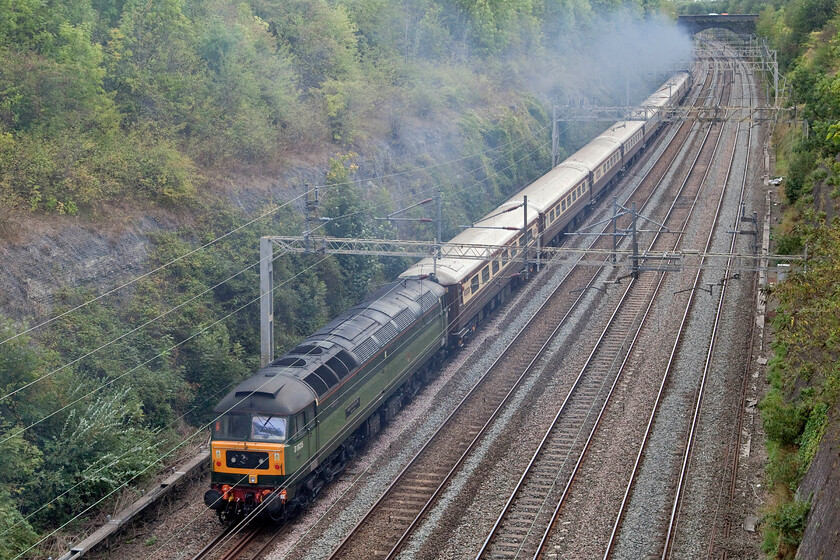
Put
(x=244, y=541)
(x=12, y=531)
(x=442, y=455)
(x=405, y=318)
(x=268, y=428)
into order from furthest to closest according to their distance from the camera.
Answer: (x=405, y=318)
(x=442, y=455)
(x=268, y=428)
(x=244, y=541)
(x=12, y=531)

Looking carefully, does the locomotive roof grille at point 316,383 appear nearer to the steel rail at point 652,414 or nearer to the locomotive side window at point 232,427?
the locomotive side window at point 232,427

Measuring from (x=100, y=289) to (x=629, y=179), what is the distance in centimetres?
3547

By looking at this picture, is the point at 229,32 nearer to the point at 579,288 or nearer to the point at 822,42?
the point at 579,288

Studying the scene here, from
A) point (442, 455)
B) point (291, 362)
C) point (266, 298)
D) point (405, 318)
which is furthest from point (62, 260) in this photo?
point (442, 455)

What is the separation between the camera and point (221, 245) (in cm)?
2817

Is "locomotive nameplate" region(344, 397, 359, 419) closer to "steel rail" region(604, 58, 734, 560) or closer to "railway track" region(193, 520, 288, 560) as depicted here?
"railway track" region(193, 520, 288, 560)

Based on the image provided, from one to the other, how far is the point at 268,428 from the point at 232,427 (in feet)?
2.80

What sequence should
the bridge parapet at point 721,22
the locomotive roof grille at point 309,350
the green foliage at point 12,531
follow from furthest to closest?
the bridge parapet at point 721,22, the locomotive roof grille at point 309,350, the green foliage at point 12,531

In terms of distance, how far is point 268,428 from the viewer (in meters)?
18.4

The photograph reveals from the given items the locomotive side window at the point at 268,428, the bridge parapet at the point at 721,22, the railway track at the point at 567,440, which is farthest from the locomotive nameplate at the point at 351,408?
the bridge parapet at the point at 721,22

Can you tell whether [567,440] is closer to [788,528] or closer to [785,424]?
[785,424]

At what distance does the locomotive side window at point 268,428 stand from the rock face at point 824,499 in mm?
10260

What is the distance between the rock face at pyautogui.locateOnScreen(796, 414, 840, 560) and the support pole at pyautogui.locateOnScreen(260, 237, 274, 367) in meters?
14.1

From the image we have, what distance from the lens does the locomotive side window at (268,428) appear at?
60.1 feet
